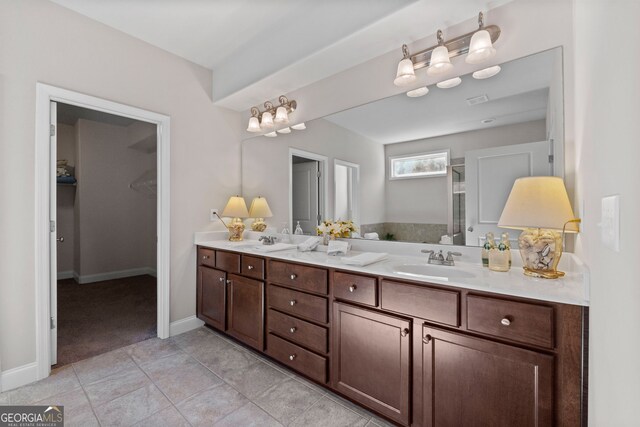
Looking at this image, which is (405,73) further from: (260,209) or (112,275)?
(112,275)

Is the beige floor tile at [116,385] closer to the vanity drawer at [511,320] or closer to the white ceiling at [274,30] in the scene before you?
the vanity drawer at [511,320]

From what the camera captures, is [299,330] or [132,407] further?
[299,330]

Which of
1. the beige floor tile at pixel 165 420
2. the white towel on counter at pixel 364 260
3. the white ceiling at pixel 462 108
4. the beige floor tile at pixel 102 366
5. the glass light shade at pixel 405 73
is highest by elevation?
the glass light shade at pixel 405 73

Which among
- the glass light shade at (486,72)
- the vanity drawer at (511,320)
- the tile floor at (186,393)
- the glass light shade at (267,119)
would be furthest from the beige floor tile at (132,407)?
the glass light shade at (486,72)

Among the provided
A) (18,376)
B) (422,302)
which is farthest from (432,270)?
(18,376)

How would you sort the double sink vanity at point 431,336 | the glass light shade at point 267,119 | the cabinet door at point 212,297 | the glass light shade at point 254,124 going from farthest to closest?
the glass light shade at point 254,124 < the glass light shade at point 267,119 < the cabinet door at point 212,297 < the double sink vanity at point 431,336

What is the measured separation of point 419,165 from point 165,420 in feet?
7.09

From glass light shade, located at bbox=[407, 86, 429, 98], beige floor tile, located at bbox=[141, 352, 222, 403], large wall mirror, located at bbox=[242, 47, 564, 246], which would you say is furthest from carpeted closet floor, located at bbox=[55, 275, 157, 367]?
glass light shade, located at bbox=[407, 86, 429, 98]

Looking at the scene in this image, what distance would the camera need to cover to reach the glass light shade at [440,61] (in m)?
1.74

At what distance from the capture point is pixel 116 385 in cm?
194

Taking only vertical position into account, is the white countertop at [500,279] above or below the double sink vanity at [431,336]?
above

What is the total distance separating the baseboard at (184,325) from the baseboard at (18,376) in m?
0.92

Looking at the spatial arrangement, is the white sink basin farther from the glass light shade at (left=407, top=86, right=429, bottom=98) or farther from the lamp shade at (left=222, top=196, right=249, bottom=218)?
the lamp shade at (left=222, top=196, right=249, bottom=218)

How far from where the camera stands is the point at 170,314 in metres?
2.74
